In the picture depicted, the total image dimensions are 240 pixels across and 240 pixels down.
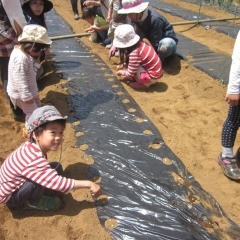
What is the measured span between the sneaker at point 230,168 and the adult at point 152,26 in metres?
→ 2.19

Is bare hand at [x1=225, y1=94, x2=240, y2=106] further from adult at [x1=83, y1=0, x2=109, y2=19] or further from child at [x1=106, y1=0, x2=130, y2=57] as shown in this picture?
adult at [x1=83, y1=0, x2=109, y2=19]

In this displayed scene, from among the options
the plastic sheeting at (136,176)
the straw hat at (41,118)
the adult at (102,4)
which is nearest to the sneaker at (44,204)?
the plastic sheeting at (136,176)

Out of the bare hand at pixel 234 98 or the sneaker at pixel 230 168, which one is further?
the sneaker at pixel 230 168

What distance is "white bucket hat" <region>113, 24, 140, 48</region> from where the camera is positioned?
3609 millimetres

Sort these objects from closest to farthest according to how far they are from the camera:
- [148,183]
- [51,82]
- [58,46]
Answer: [148,183] → [51,82] → [58,46]

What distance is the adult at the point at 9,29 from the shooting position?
2814 mm

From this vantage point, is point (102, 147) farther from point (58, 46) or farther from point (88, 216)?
point (58, 46)

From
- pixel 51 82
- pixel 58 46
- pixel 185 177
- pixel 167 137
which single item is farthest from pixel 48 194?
pixel 58 46

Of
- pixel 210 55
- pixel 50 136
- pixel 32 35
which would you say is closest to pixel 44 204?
pixel 50 136

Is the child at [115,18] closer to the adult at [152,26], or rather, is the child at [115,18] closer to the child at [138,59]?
the adult at [152,26]

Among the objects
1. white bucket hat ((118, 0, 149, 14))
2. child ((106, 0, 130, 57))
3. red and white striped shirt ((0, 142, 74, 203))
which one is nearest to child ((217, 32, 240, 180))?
red and white striped shirt ((0, 142, 74, 203))

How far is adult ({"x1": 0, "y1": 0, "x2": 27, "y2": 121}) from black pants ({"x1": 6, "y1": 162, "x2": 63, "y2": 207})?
145 centimetres

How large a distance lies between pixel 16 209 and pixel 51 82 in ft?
7.40

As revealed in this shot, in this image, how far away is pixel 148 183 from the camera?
7.72ft
